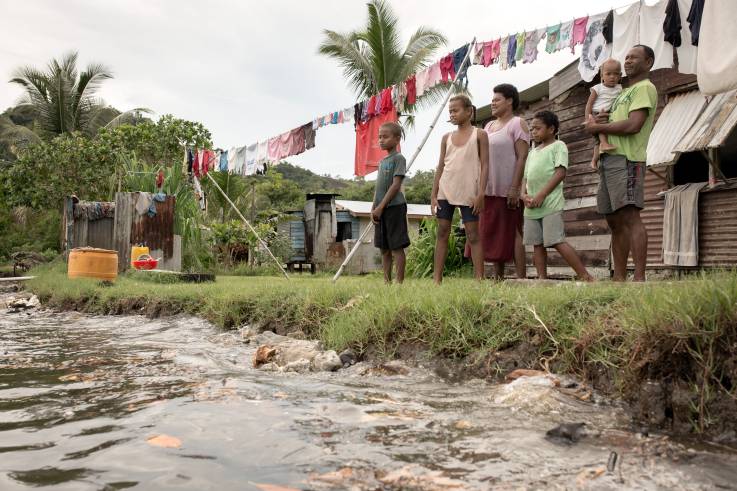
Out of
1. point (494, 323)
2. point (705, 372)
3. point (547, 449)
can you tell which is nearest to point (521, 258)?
point (494, 323)

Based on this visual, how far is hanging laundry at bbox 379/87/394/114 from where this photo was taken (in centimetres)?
822

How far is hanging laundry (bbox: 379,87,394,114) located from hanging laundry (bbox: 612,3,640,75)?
3.15m

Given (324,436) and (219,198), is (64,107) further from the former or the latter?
(324,436)

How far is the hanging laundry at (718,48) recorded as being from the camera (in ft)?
12.3

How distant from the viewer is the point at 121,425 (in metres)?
1.99

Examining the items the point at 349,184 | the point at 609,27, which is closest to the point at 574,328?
the point at 609,27

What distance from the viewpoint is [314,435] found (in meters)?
1.91

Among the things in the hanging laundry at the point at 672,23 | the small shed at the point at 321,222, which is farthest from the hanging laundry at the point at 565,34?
the small shed at the point at 321,222

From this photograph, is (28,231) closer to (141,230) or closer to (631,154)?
(141,230)

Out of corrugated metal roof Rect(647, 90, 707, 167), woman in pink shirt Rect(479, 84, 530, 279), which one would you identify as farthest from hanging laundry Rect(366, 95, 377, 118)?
corrugated metal roof Rect(647, 90, 707, 167)

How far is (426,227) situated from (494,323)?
7959 millimetres

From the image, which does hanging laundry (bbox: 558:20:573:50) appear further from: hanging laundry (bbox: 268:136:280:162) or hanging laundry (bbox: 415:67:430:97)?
hanging laundry (bbox: 268:136:280:162)

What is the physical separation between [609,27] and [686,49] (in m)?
0.80

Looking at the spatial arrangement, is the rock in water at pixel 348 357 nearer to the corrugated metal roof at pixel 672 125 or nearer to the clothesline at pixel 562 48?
the clothesline at pixel 562 48
